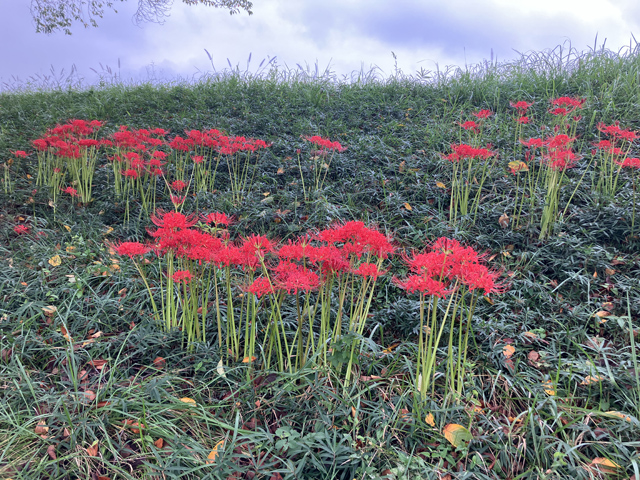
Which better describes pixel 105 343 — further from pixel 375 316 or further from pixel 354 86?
pixel 354 86

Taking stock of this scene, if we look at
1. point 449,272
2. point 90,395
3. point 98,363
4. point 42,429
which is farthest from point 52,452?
point 449,272

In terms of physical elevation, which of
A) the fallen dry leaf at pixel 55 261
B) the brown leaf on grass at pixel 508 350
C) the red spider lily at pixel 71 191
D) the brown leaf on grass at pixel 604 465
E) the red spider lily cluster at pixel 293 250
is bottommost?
the brown leaf on grass at pixel 604 465

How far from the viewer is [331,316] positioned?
2.90 metres

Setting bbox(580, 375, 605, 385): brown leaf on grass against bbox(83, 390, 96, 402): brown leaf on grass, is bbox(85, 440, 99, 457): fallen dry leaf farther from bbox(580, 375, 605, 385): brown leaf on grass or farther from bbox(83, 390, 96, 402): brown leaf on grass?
bbox(580, 375, 605, 385): brown leaf on grass

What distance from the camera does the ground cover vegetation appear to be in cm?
193

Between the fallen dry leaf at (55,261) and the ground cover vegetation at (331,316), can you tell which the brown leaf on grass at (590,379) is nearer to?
the ground cover vegetation at (331,316)

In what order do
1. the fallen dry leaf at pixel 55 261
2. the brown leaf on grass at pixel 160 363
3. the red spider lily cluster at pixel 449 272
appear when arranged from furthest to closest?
the fallen dry leaf at pixel 55 261, the brown leaf on grass at pixel 160 363, the red spider lily cluster at pixel 449 272

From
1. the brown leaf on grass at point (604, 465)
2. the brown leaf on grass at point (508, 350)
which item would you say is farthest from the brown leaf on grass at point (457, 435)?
the brown leaf on grass at point (508, 350)

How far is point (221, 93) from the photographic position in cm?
832

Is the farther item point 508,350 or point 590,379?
point 508,350

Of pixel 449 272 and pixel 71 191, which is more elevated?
pixel 449 272

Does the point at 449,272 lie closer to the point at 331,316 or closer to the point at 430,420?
the point at 430,420

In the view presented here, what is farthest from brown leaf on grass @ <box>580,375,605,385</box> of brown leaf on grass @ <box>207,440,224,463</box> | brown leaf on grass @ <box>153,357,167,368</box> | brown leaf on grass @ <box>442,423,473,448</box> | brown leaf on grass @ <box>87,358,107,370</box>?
brown leaf on grass @ <box>87,358,107,370</box>

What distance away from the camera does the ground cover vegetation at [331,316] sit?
1.93 meters
